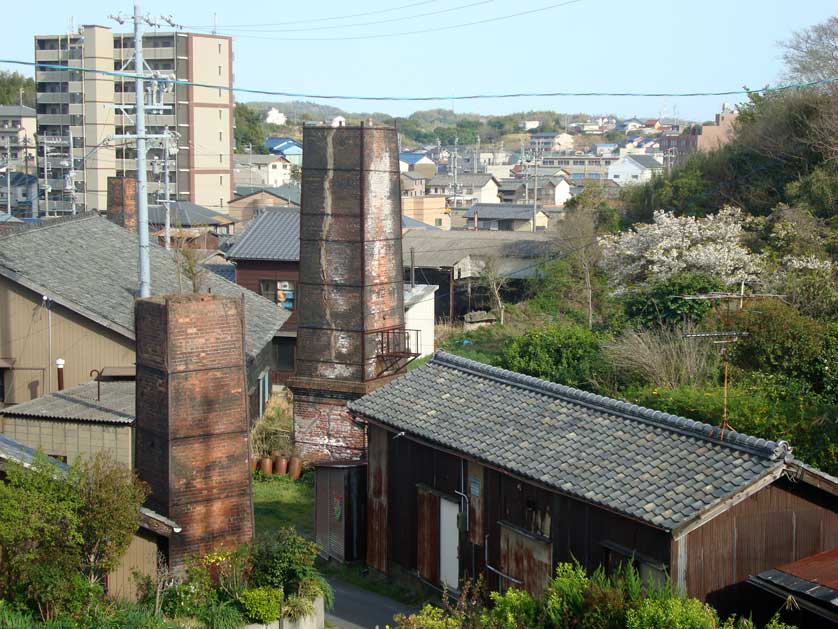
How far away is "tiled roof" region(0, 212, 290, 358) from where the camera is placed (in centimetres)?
1955

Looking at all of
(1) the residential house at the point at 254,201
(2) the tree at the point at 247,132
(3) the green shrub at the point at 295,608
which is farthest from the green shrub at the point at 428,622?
(2) the tree at the point at 247,132

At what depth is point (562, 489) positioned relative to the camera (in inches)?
457

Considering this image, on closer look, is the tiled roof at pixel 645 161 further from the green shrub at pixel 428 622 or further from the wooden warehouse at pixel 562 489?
the green shrub at pixel 428 622

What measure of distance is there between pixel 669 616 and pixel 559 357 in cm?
1409

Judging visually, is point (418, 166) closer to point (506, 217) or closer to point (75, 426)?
point (506, 217)

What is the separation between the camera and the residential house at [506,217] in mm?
54875

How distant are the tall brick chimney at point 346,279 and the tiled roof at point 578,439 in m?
4.56

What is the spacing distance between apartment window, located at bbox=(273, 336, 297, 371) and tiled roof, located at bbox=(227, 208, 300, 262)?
7.47 ft

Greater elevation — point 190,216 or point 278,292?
point 190,216

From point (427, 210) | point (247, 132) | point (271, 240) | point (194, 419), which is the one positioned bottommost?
point (194, 419)

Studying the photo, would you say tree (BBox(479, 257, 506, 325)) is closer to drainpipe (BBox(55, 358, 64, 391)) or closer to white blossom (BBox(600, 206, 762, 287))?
white blossom (BBox(600, 206, 762, 287))

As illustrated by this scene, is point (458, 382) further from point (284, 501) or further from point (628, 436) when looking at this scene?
point (284, 501)

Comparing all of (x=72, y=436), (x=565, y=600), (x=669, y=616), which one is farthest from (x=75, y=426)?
(x=669, y=616)

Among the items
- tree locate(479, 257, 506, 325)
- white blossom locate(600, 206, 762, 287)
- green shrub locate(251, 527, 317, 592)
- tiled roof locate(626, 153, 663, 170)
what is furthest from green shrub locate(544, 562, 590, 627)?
tiled roof locate(626, 153, 663, 170)
